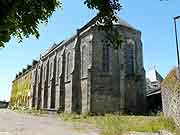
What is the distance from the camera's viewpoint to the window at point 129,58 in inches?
1244

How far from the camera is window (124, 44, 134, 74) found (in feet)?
104

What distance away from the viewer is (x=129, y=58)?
32.0m

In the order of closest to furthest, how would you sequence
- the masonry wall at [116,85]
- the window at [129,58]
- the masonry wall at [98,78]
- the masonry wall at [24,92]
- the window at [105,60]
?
the masonry wall at [116,85] → the masonry wall at [98,78] → the window at [105,60] → the window at [129,58] → the masonry wall at [24,92]

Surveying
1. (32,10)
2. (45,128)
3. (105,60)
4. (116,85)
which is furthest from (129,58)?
(32,10)

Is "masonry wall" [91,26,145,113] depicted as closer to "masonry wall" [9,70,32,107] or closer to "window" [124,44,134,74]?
"window" [124,44,134,74]

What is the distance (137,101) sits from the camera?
30484 mm

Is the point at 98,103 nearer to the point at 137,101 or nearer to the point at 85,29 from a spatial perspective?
the point at 137,101

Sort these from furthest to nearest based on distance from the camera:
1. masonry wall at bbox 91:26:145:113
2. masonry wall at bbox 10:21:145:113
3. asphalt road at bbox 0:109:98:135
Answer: masonry wall at bbox 10:21:145:113 → masonry wall at bbox 91:26:145:113 → asphalt road at bbox 0:109:98:135

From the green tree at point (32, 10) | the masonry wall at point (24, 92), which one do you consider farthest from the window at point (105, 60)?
the masonry wall at point (24, 92)

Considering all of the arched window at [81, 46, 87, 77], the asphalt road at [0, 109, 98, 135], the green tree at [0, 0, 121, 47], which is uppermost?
the arched window at [81, 46, 87, 77]

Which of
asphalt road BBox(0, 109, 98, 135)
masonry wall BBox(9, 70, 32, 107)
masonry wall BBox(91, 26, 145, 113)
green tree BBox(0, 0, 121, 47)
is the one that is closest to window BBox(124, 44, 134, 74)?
masonry wall BBox(91, 26, 145, 113)

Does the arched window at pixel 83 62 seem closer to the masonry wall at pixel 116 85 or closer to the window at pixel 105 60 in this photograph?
the masonry wall at pixel 116 85

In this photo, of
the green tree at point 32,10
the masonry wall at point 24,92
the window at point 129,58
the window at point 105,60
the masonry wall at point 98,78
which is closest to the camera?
the green tree at point 32,10

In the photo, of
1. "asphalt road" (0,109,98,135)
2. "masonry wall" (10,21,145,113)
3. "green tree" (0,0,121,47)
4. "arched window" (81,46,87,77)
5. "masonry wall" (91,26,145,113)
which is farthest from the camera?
"arched window" (81,46,87,77)
